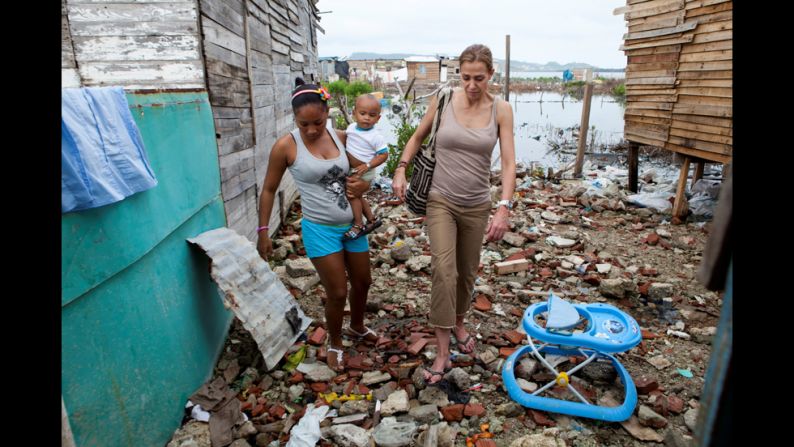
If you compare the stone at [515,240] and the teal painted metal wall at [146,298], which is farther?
the stone at [515,240]

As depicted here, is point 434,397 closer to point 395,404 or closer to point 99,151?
point 395,404

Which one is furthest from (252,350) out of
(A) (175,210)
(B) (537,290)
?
(B) (537,290)

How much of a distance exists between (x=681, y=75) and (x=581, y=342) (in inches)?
264

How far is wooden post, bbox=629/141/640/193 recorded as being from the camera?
371 inches

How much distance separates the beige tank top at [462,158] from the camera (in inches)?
125

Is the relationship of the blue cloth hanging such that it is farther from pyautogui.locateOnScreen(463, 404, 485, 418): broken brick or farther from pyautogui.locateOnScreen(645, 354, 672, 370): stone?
pyautogui.locateOnScreen(645, 354, 672, 370): stone

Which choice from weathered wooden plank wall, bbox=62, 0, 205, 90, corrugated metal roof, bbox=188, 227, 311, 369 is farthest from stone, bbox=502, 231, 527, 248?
weathered wooden plank wall, bbox=62, 0, 205, 90

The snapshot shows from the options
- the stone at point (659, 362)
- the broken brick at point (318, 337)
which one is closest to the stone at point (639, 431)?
the stone at point (659, 362)

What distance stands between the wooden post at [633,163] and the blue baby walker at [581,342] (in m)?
7.30

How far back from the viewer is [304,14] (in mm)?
11172

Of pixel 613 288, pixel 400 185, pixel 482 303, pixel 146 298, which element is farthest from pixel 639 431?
pixel 146 298

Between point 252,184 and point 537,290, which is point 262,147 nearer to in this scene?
point 252,184

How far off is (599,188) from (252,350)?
8.19m

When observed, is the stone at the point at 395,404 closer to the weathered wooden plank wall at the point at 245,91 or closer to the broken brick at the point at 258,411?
the broken brick at the point at 258,411
